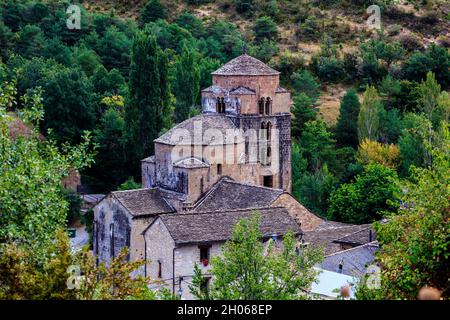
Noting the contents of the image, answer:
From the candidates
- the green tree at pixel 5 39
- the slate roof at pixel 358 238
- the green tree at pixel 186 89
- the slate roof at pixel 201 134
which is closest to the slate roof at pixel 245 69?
the slate roof at pixel 201 134

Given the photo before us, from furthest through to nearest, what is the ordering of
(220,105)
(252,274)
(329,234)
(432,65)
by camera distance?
(432,65)
(220,105)
(329,234)
(252,274)

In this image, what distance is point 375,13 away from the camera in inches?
3103

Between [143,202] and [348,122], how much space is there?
940 inches

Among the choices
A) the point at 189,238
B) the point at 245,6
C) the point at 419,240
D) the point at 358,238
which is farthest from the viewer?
the point at 245,6

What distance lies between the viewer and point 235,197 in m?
40.8

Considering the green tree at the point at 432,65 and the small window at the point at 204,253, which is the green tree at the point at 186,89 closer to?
the green tree at the point at 432,65

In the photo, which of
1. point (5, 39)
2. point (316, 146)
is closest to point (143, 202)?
point (316, 146)

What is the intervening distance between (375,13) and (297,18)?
6495 millimetres

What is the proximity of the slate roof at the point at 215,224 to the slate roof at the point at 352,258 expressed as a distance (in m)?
1.53

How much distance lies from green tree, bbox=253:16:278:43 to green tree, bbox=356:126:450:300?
57681 mm

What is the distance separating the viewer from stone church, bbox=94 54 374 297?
3722 centimetres

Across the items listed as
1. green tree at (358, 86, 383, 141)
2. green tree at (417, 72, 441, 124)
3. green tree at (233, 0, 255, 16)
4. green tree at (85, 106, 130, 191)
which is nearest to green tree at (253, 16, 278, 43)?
green tree at (233, 0, 255, 16)

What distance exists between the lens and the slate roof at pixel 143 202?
40.9 meters

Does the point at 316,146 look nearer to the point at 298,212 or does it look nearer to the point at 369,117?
the point at 369,117
